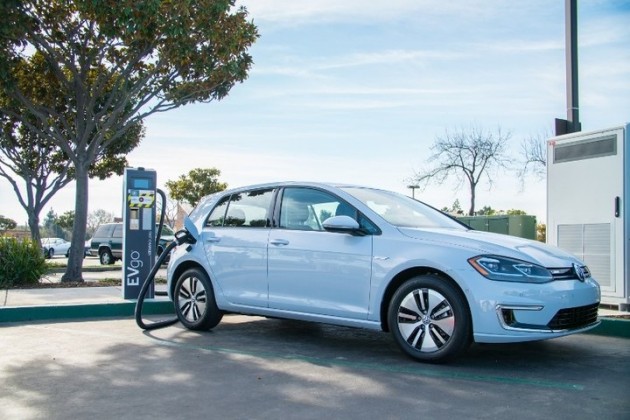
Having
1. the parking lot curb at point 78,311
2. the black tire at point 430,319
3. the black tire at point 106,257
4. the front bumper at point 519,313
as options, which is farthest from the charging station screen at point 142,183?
the black tire at point 106,257

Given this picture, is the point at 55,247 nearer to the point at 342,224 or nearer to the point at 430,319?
the point at 342,224

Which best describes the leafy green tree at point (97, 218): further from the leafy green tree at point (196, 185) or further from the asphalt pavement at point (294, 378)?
the asphalt pavement at point (294, 378)

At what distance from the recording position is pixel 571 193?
30.7 ft

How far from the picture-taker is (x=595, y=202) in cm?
898

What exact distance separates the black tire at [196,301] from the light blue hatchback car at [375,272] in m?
0.01

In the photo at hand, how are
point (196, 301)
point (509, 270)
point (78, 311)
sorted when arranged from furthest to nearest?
point (78, 311)
point (196, 301)
point (509, 270)

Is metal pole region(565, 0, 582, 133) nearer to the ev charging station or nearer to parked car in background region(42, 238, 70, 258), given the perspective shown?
the ev charging station

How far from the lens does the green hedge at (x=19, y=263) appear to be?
39.1 feet

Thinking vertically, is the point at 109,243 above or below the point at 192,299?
above

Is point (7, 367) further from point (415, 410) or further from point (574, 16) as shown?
point (574, 16)

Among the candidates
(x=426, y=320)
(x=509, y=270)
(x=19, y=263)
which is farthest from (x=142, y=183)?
(x=509, y=270)

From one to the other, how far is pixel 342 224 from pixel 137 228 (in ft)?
15.0

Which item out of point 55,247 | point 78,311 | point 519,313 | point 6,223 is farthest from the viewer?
point 6,223

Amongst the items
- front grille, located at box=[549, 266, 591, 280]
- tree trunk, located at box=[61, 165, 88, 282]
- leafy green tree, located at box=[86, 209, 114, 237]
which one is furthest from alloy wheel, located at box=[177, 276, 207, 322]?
leafy green tree, located at box=[86, 209, 114, 237]
